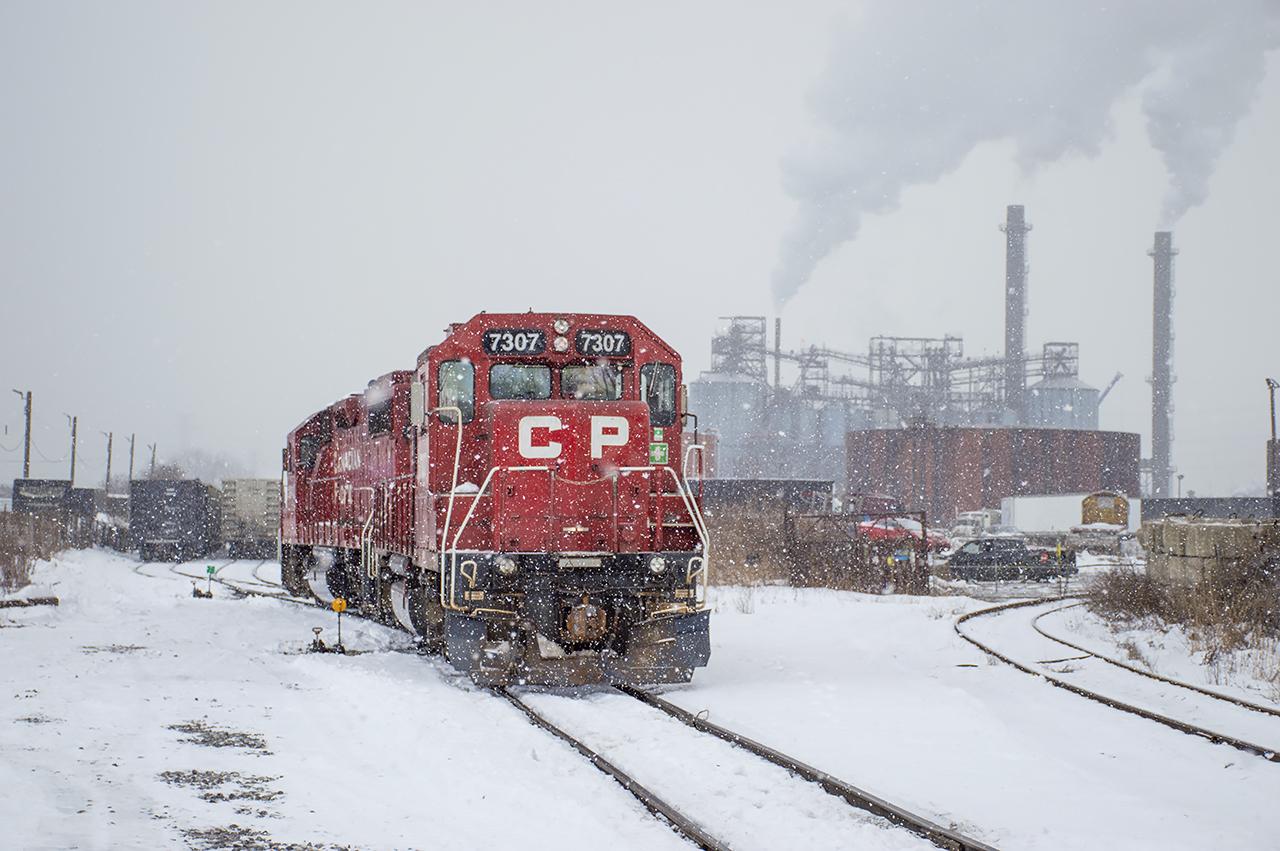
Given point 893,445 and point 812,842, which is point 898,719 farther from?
point 893,445

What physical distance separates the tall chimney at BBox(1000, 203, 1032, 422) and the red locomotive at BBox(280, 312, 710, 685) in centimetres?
6109

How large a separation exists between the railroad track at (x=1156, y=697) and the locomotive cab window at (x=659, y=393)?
4456 millimetres

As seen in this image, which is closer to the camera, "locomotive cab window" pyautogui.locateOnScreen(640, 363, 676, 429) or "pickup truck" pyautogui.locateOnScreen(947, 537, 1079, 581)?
"locomotive cab window" pyautogui.locateOnScreen(640, 363, 676, 429)

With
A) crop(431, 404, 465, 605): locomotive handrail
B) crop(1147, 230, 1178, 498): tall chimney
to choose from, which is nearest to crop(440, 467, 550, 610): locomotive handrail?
crop(431, 404, 465, 605): locomotive handrail

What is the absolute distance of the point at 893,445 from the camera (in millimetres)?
64625

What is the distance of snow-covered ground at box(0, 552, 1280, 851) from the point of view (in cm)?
518

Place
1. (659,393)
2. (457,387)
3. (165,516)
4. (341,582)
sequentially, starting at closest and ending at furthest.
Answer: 1. (457,387)
2. (659,393)
3. (341,582)
4. (165,516)

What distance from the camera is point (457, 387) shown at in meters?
9.84

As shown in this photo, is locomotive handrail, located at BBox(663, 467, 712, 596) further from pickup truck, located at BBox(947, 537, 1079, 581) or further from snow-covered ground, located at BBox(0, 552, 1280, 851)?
pickup truck, located at BBox(947, 537, 1079, 581)

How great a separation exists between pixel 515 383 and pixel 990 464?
55.8 meters

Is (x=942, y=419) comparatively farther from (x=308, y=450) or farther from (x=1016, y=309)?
(x=308, y=450)

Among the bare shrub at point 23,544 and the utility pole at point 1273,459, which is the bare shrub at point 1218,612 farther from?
the utility pole at point 1273,459

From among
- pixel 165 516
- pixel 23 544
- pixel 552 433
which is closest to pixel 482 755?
pixel 552 433

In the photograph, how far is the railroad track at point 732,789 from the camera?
200 inches
